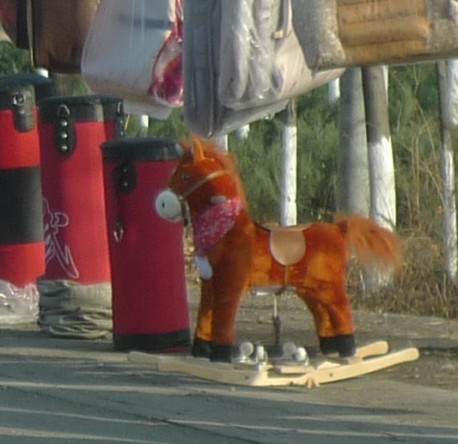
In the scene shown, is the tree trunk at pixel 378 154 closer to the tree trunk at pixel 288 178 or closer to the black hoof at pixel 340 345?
the tree trunk at pixel 288 178

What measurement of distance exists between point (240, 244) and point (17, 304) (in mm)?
2784

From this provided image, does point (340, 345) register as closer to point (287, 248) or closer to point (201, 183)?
point (287, 248)

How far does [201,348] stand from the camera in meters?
8.31

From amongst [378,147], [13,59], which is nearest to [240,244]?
[378,147]

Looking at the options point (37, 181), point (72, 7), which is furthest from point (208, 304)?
point (37, 181)

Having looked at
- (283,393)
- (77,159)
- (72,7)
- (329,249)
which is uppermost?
(72,7)

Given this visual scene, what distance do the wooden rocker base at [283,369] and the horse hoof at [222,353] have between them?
0.10 feet

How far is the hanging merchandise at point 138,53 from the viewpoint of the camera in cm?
810

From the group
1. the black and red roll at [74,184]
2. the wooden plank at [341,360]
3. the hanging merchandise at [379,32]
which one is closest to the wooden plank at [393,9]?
the hanging merchandise at [379,32]

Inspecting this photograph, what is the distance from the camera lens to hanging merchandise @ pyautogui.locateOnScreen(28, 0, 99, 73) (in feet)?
28.8

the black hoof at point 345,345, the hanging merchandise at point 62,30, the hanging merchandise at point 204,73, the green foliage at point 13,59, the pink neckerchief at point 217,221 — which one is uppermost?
the green foliage at point 13,59

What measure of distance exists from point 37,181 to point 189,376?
2593mm

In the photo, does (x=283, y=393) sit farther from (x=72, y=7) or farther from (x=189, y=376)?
(x=72, y=7)

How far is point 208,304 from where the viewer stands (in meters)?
8.21
